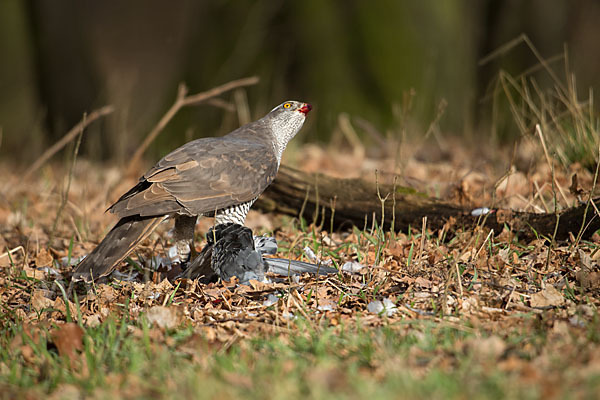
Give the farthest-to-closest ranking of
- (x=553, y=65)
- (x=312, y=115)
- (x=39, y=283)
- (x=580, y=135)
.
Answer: (x=553, y=65) < (x=312, y=115) < (x=580, y=135) < (x=39, y=283)

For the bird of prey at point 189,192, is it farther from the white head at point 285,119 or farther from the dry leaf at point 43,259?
the dry leaf at point 43,259

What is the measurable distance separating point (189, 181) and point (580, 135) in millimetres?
3151

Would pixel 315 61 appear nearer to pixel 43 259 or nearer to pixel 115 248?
pixel 43 259

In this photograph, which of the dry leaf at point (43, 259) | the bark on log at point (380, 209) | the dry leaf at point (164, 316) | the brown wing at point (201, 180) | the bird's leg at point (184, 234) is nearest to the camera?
the dry leaf at point (164, 316)

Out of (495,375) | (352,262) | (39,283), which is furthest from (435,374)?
(39,283)

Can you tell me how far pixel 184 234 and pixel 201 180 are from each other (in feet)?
1.63

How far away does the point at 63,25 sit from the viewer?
9.98 metres

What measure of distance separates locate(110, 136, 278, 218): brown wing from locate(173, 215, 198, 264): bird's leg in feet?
1.00

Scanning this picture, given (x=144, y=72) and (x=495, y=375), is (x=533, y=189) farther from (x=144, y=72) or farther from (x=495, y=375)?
(x=144, y=72)

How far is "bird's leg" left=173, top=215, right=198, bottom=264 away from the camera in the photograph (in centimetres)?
417

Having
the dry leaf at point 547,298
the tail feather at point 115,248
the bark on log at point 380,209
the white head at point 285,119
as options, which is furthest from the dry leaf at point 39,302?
the dry leaf at point 547,298

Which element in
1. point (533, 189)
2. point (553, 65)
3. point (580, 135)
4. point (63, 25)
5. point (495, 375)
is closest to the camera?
point (495, 375)

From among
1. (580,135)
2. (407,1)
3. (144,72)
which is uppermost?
(407,1)

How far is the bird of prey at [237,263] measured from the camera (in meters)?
3.55
